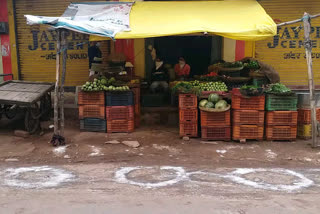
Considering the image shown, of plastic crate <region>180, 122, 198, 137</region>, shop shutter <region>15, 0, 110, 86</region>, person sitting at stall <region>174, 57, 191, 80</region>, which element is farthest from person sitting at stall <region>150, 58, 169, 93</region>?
plastic crate <region>180, 122, 198, 137</region>

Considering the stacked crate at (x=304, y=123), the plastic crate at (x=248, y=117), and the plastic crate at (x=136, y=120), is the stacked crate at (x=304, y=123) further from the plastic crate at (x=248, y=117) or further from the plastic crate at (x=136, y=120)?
the plastic crate at (x=136, y=120)

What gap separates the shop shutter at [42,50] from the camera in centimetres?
1102

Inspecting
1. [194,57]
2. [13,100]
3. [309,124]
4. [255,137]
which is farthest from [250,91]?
[13,100]

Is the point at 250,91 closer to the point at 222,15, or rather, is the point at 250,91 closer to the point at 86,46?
the point at 222,15

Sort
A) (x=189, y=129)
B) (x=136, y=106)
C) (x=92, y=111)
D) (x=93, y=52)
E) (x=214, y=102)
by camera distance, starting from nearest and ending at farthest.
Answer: (x=214, y=102), (x=189, y=129), (x=92, y=111), (x=136, y=106), (x=93, y=52)

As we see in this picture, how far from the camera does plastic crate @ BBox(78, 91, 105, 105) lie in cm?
785

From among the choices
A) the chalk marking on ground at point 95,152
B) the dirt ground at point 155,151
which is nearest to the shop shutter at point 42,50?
the dirt ground at point 155,151

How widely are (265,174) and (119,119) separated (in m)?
3.92

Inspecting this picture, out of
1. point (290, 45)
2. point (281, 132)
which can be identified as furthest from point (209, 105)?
point (290, 45)

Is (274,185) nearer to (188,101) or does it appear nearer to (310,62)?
(188,101)

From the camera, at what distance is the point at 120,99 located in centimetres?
789

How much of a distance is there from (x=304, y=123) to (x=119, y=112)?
4.54 m

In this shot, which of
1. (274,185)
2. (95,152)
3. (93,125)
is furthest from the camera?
(93,125)

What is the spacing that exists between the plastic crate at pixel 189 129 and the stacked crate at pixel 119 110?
1379 millimetres
